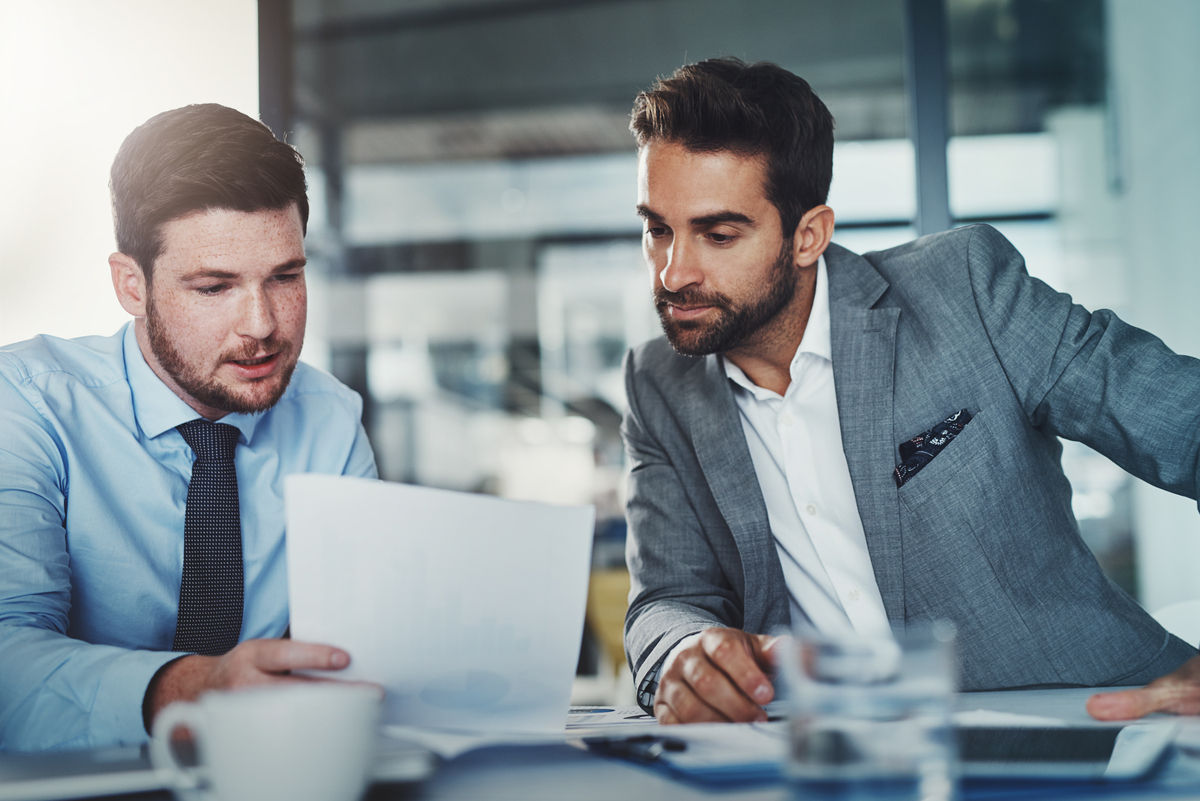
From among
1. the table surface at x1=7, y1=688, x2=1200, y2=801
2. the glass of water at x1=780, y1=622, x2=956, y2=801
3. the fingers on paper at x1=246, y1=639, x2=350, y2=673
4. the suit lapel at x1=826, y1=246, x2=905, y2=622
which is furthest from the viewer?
the suit lapel at x1=826, y1=246, x2=905, y2=622

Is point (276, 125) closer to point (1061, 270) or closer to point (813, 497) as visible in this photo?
point (813, 497)

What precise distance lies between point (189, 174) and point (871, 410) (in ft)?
3.87

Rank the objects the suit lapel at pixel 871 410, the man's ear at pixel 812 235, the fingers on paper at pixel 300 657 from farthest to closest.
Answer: the man's ear at pixel 812 235, the suit lapel at pixel 871 410, the fingers on paper at pixel 300 657

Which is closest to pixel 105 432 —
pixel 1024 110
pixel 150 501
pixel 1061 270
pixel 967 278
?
pixel 150 501

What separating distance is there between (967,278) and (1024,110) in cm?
169

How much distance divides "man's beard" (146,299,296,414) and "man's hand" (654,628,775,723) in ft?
2.48

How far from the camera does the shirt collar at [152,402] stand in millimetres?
1466

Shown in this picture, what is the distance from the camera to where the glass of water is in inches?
22.6

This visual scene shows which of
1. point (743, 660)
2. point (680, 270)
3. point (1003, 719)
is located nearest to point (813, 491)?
point (680, 270)

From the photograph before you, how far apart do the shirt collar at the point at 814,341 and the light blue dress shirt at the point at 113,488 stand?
0.75 metres

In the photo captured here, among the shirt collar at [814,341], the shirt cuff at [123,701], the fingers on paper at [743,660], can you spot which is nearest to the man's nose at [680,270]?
the shirt collar at [814,341]

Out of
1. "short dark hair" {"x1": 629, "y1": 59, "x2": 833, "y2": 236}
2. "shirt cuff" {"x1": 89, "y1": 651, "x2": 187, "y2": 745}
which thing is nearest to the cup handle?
"shirt cuff" {"x1": 89, "y1": 651, "x2": 187, "y2": 745}

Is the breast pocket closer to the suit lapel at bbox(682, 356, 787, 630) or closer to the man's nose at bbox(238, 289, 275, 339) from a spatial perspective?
the suit lapel at bbox(682, 356, 787, 630)

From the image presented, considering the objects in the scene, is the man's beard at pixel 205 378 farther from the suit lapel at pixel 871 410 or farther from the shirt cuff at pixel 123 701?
the suit lapel at pixel 871 410
